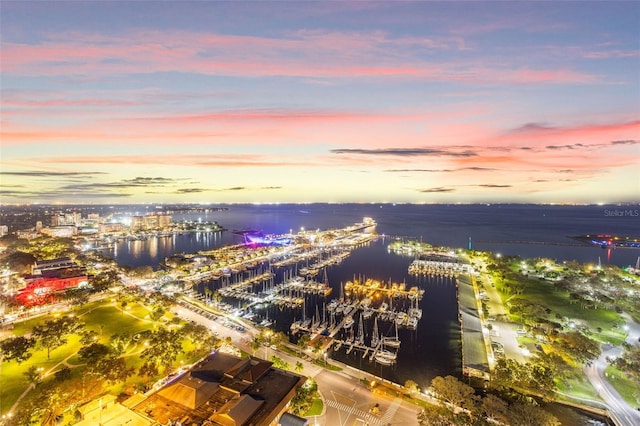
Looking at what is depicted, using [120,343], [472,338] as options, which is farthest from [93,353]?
[472,338]

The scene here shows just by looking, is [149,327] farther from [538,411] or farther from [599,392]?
[599,392]

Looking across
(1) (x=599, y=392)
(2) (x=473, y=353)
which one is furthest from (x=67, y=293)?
(1) (x=599, y=392)

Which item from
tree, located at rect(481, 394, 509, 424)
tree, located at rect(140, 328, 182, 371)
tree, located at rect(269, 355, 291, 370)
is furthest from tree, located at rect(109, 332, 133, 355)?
tree, located at rect(481, 394, 509, 424)

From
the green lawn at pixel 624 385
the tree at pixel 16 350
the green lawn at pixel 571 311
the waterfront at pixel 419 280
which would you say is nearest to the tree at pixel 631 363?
the green lawn at pixel 624 385

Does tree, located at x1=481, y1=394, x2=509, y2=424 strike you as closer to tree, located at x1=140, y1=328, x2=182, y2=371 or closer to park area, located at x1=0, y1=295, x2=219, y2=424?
Result: park area, located at x1=0, y1=295, x2=219, y2=424

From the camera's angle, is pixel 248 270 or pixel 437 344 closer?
pixel 437 344
